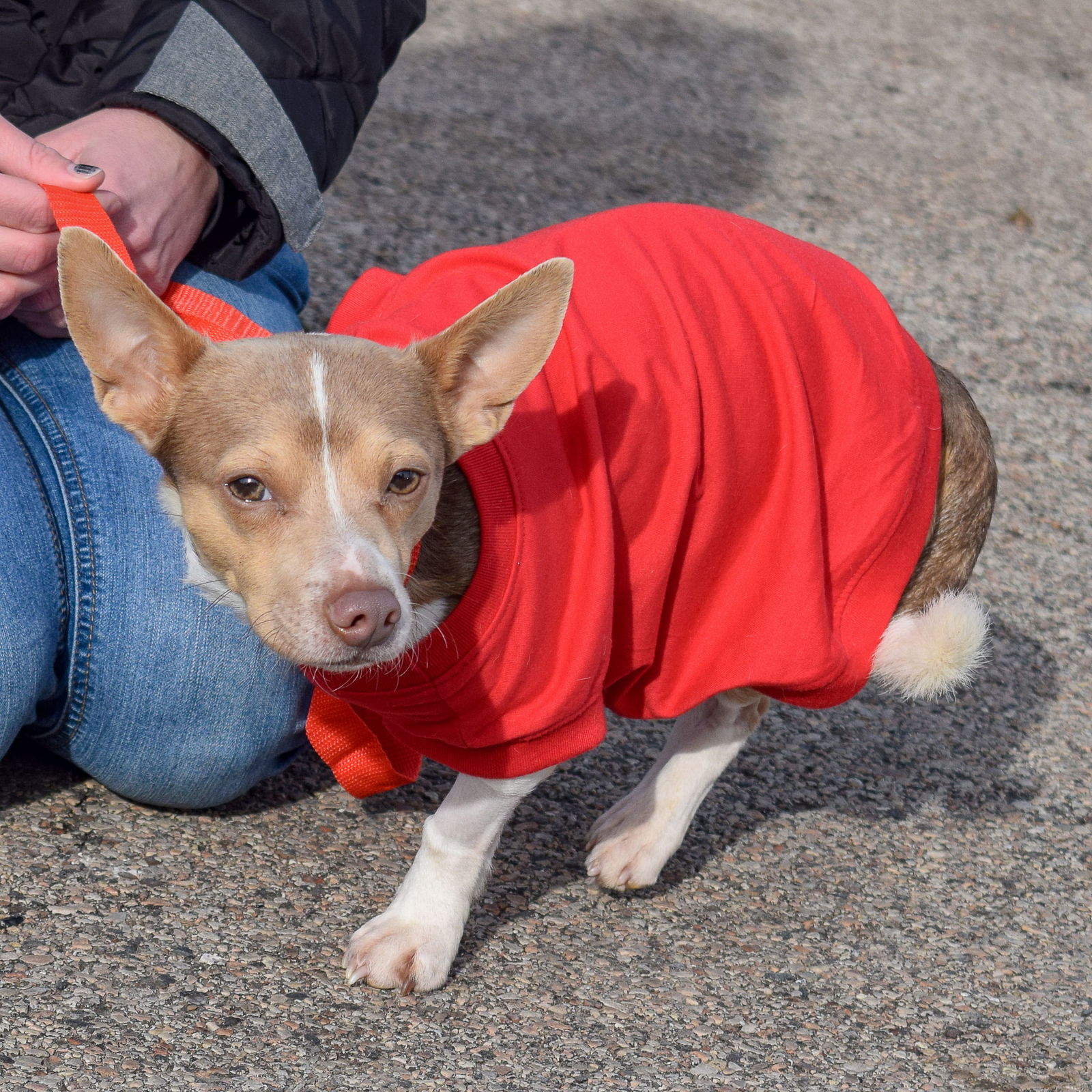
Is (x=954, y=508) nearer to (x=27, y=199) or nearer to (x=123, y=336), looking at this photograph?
(x=123, y=336)

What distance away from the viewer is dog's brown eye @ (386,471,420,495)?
8.36 ft

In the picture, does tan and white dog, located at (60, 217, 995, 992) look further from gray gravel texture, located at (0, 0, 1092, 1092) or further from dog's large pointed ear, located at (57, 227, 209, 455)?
gray gravel texture, located at (0, 0, 1092, 1092)

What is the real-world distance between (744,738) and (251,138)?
1.89 metres

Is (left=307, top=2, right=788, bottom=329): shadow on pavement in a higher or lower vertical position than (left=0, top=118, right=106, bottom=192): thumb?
lower

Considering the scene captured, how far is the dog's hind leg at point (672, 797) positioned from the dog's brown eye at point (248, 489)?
1.30 metres

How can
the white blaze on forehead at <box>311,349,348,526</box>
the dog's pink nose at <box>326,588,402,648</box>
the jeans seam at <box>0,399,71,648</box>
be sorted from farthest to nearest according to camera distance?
the jeans seam at <box>0,399,71,648</box>, the white blaze on forehead at <box>311,349,348,526</box>, the dog's pink nose at <box>326,588,402,648</box>

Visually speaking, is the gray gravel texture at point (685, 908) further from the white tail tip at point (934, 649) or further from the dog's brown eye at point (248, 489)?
the dog's brown eye at point (248, 489)

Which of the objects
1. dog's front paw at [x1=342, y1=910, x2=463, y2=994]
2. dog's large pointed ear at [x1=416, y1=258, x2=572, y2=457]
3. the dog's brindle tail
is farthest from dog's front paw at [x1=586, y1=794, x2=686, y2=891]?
dog's large pointed ear at [x1=416, y1=258, x2=572, y2=457]

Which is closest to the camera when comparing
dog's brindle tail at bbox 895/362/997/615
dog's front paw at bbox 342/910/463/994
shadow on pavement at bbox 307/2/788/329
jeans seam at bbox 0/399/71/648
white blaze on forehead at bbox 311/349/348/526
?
white blaze on forehead at bbox 311/349/348/526

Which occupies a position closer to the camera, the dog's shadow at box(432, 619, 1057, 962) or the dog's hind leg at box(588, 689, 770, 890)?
the dog's hind leg at box(588, 689, 770, 890)

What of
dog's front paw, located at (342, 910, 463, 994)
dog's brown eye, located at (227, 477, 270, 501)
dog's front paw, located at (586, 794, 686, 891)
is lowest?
dog's front paw, located at (586, 794, 686, 891)

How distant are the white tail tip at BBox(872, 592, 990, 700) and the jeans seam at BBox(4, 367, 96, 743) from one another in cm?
186

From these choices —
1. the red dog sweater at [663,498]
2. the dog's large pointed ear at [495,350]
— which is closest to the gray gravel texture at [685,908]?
the red dog sweater at [663,498]

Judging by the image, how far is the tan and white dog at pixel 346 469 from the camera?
240cm
